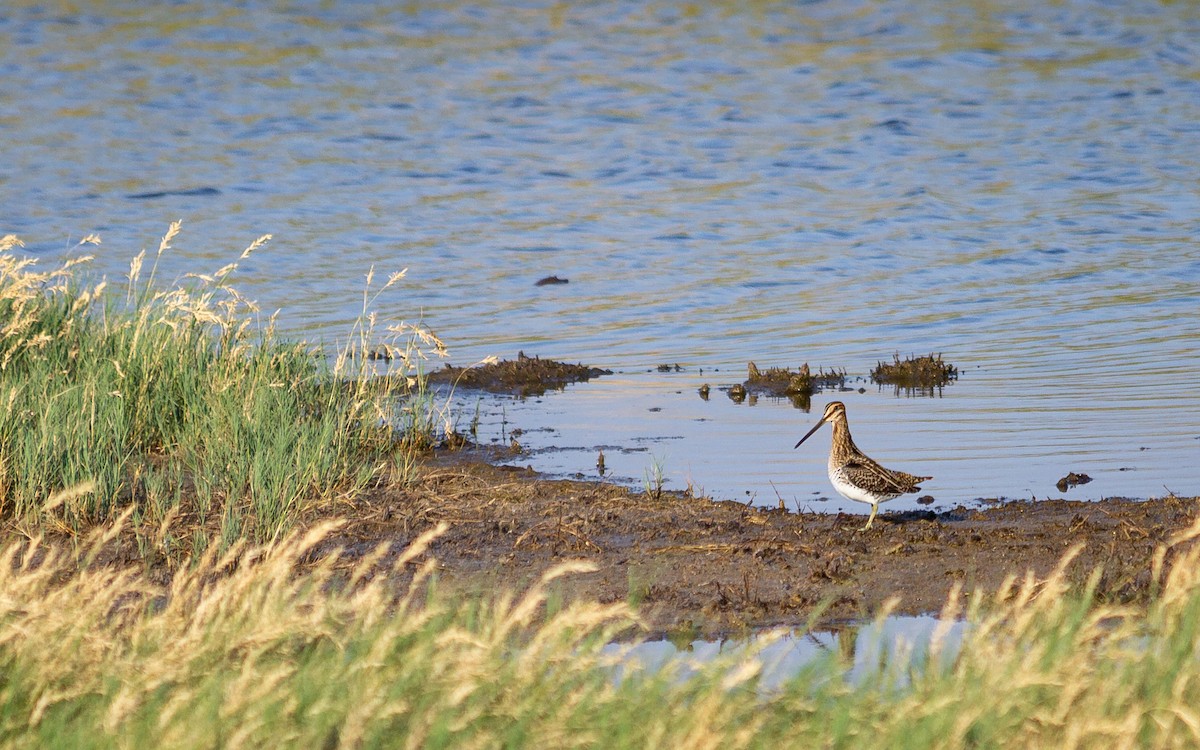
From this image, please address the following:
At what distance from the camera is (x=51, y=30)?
39375mm

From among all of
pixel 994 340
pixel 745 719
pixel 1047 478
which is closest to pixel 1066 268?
pixel 994 340

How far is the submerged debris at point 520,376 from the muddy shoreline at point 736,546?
4598 millimetres

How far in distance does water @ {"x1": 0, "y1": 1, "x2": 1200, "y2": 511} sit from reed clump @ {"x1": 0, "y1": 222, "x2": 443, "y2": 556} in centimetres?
171

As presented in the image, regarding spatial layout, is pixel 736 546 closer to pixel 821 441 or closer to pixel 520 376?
pixel 821 441

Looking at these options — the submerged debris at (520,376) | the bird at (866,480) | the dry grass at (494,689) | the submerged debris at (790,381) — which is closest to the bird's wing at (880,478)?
the bird at (866,480)

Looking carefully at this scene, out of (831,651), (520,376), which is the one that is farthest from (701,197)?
(831,651)

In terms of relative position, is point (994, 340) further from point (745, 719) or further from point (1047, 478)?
point (745, 719)

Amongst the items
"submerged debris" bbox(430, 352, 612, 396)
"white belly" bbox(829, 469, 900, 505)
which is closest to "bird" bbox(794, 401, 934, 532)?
"white belly" bbox(829, 469, 900, 505)

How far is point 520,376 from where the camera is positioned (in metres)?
14.8

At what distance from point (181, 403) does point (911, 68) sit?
95.8ft

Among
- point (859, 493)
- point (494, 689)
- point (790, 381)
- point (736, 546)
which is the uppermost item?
point (790, 381)

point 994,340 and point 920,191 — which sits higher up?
point 920,191

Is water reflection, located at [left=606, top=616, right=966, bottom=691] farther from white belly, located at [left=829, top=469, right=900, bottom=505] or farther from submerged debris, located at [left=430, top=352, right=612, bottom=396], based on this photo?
submerged debris, located at [left=430, top=352, right=612, bottom=396]

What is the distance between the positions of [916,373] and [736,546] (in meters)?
6.35
